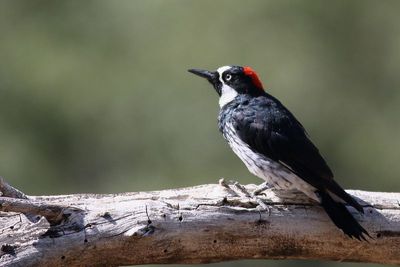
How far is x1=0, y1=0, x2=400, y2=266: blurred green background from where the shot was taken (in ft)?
45.7

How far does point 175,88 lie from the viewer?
13984 mm

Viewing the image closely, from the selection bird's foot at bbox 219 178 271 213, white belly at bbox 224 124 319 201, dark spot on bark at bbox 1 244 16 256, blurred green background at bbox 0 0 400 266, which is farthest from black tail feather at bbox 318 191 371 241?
blurred green background at bbox 0 0 400 266

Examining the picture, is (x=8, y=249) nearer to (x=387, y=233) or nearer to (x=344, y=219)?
(x=344, y=219)

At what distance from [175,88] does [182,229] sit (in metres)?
8.09

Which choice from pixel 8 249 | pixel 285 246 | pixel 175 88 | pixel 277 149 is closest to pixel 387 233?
pixel 285 246

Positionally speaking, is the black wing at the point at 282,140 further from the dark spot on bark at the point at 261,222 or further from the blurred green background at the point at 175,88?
the blurred green background at the point at 175,88

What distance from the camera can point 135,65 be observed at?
1554 centimetres

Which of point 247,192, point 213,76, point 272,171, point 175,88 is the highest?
point 175,88

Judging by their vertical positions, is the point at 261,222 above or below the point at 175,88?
below

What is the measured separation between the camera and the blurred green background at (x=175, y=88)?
1393cm

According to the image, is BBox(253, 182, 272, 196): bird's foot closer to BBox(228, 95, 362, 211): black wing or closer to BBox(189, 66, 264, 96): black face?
BBox(228, 95, 362, 211): black wing

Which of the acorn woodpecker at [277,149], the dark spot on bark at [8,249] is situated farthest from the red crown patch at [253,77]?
the dark spot on bark at [8,249]

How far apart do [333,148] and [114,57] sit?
12.0 ft

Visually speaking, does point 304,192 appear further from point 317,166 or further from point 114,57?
point 114,57
